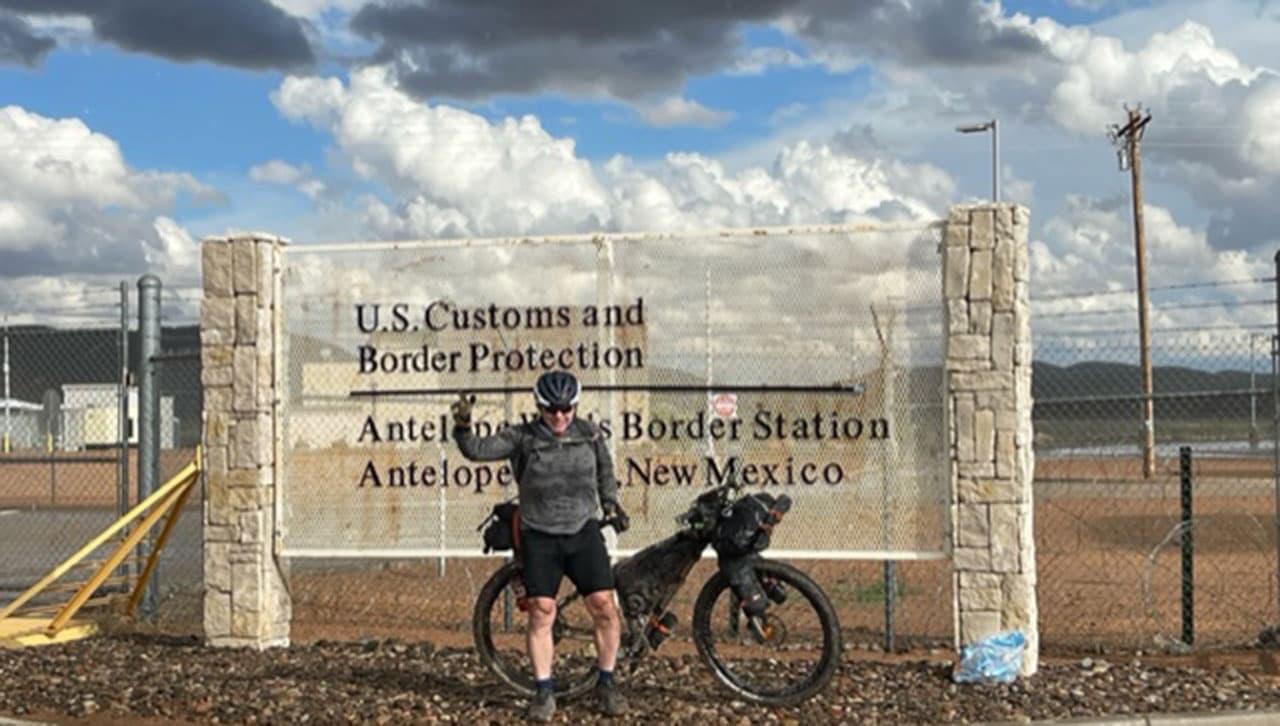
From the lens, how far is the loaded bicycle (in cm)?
862

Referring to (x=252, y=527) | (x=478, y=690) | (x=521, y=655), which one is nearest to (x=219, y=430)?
(x=252, y=527)

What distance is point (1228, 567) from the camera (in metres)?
17.1

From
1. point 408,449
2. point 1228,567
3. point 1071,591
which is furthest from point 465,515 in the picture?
point 1228,567

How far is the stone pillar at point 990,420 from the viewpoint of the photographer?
9688mm

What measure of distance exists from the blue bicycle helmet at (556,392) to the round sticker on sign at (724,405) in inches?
83.5

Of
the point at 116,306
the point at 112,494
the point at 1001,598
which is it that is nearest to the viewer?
the point at 1001,598

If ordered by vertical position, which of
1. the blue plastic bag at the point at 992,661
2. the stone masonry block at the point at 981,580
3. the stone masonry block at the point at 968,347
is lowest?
the blue plastic bag at the point at 992,661

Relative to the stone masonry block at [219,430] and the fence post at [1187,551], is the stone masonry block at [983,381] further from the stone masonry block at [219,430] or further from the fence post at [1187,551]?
the stone masonry block at [219,430]

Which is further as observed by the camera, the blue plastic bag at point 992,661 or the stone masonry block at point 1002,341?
the stone masonry block at point 1002,341

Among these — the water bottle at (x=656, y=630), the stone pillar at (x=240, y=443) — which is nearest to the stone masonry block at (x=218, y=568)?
the stone pillar at (x=240, y=443)

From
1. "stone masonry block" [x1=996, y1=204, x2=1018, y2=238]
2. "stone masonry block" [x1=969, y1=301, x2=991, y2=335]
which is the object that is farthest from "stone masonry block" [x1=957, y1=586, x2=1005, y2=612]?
"stone masonry block" [x1=996, y1=204, x2=1018, y2=238]

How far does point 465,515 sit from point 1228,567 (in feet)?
32.6

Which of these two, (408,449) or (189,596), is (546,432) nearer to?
Answer: (408,449)

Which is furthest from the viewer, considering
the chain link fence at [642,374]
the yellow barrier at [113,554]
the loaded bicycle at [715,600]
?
the yellow barrier at [113,554]
